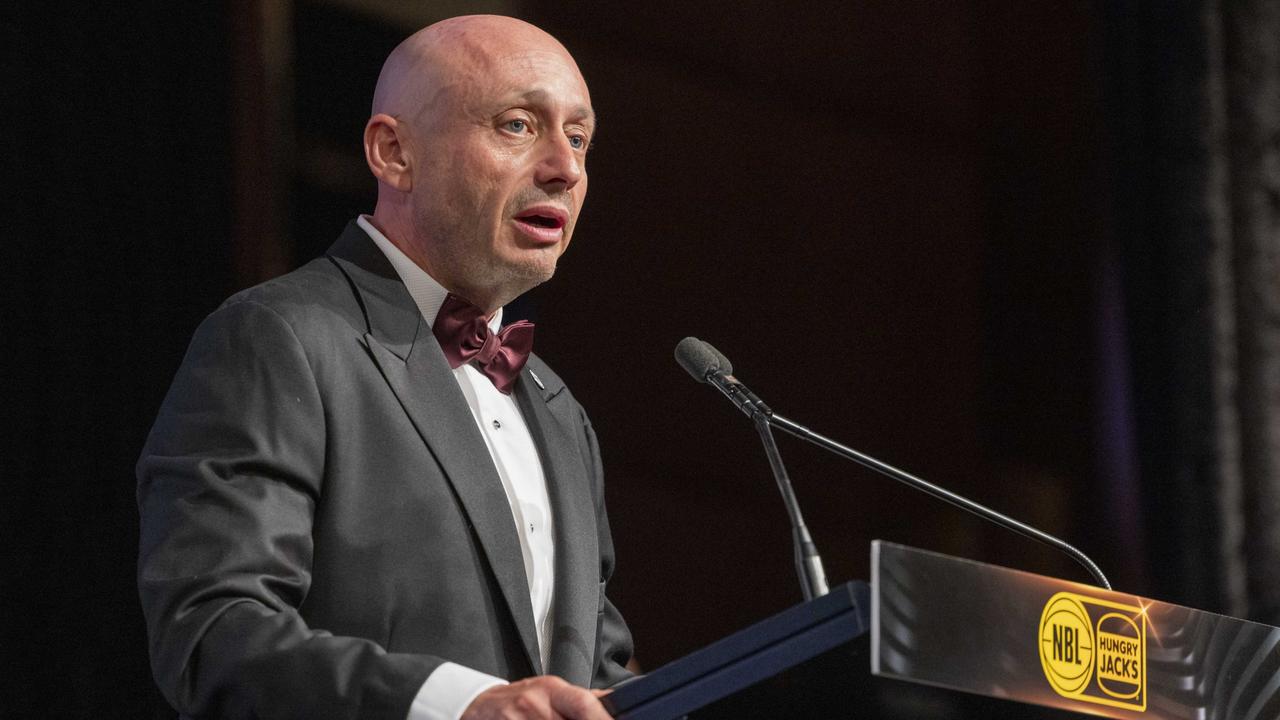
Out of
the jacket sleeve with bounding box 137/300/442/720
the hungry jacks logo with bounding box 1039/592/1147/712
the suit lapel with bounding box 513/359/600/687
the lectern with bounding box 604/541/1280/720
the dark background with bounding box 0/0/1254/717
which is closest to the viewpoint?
the lectern with bounding box 604/541/1280/720

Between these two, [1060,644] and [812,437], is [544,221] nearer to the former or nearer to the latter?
[812,437]

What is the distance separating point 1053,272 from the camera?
4.43 m

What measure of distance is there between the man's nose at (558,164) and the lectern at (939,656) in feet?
2.74

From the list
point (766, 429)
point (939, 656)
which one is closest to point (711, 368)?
point (766, 429)

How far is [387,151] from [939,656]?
3.63 feet

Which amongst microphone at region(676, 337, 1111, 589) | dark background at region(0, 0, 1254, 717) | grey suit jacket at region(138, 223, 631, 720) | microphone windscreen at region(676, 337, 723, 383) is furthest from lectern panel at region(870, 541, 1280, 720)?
dark background at region(0, 0, 1254, 717)

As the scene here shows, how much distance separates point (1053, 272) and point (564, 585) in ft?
9.35

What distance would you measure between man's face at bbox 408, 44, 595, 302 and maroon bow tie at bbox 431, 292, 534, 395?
0.17 feet

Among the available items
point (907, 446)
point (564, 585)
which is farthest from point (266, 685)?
point (907, 446)

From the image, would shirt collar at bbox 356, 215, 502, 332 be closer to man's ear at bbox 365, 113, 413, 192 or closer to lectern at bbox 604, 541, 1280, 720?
man's ear at bbox 365, 113, 413, 192

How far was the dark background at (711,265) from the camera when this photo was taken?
2525mm

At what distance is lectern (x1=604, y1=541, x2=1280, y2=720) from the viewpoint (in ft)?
4.05

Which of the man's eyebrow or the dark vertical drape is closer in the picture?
the man's eyebrow

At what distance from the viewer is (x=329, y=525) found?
172cm
